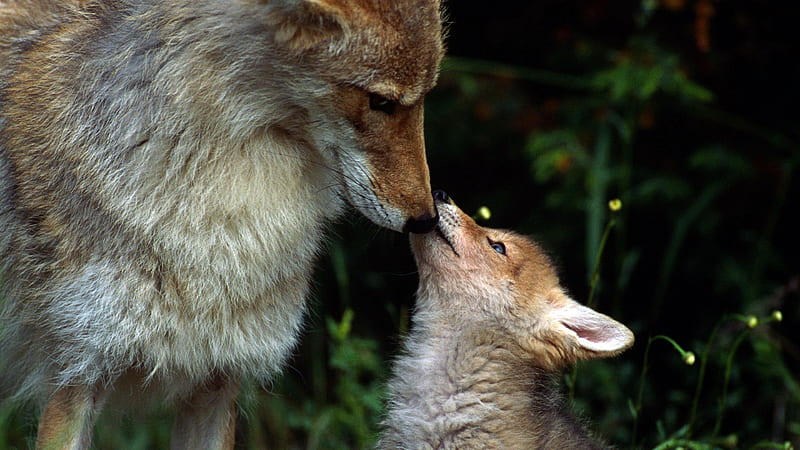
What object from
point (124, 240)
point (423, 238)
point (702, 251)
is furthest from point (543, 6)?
point (124, 240)

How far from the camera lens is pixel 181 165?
9.50 feet

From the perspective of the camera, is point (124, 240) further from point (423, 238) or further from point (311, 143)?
point (423, 238)

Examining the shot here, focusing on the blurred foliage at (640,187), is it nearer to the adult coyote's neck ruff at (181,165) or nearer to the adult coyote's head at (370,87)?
the adult coyote's neck ruff at (181,165)

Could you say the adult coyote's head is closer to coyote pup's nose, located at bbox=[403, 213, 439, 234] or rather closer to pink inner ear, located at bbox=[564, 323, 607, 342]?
coyote pup's nose, located at bbox=[403, 213, 439, 234]

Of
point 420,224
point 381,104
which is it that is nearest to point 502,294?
point 420,224

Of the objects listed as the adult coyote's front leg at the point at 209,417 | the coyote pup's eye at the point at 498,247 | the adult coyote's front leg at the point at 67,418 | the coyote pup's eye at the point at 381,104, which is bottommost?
the adult coyote's front leg at the point at 209,417

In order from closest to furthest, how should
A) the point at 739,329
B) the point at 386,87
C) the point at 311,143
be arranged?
1. the point at 386,87
2. the point at 311,143
3. the point at 739,329

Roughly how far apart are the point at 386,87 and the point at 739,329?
261 cm

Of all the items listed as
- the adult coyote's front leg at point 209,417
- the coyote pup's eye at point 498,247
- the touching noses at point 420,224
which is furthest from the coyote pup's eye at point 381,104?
the adult coyote's front leg at point 209,417

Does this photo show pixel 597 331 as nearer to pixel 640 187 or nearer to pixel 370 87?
pixel 370 87

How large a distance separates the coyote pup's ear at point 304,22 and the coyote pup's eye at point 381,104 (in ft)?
0.69

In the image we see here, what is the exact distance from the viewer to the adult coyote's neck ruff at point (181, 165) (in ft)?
9.11

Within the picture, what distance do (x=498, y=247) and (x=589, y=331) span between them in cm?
46

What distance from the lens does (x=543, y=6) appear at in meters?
5.32
